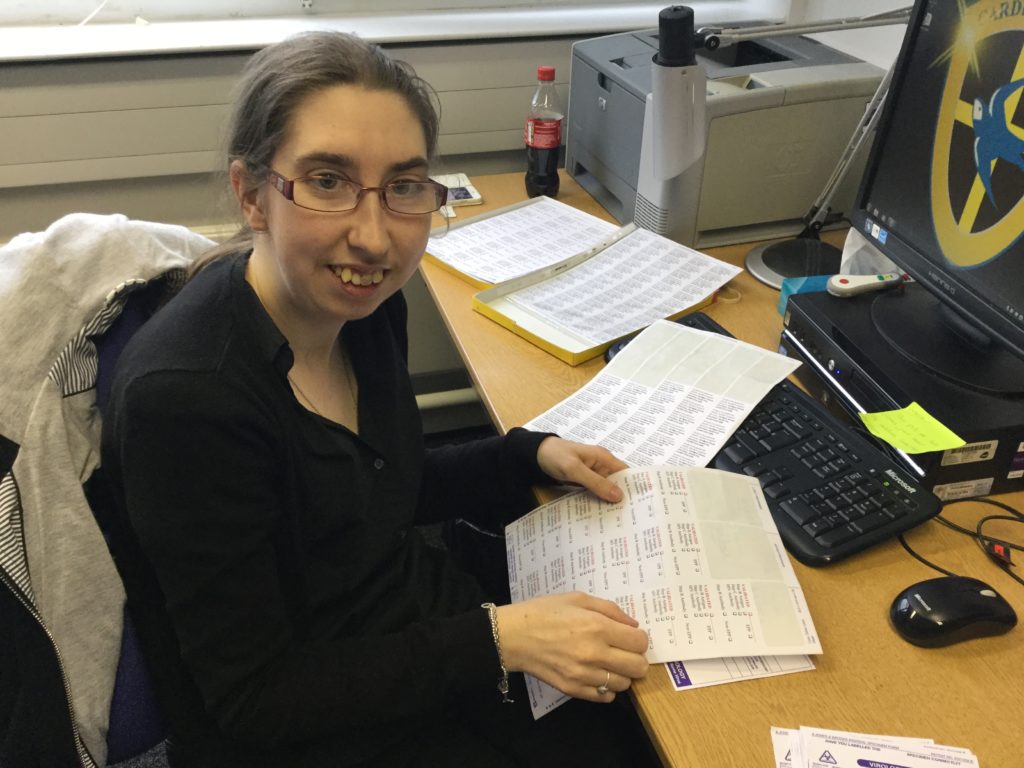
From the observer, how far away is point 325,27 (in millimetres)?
1780

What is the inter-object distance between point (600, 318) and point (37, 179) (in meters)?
1.15

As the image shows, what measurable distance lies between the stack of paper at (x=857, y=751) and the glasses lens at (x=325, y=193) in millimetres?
598

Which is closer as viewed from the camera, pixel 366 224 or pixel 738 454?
pixel 366 224

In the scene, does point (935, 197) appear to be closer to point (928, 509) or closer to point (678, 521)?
point (928, 509)

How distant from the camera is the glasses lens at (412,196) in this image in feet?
2.71

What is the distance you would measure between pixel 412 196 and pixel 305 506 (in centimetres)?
33

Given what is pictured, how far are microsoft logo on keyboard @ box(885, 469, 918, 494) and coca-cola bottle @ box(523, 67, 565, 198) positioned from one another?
96 cm

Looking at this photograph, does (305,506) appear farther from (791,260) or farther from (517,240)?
(791,260)

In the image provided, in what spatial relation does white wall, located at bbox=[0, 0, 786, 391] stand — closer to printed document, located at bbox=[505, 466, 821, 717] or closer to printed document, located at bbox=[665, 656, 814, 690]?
printed document, located at bbox=[505, 466, 821, 717]

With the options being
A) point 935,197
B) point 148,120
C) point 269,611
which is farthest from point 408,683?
point 148,120

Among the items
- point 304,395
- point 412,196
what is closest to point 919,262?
point 412,196

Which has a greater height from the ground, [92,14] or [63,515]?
[92,14]

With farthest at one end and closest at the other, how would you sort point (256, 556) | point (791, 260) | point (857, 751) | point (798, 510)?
point (791, 260), point (798, 510), point (256, 556), point (857, 751)

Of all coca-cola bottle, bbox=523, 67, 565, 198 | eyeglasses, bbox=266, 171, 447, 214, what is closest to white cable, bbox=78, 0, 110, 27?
coca-cola bottle, bbox=523, 67, 565, 198
